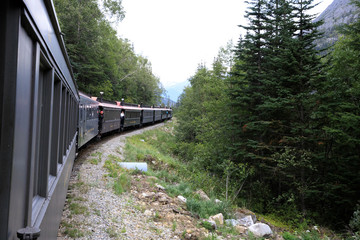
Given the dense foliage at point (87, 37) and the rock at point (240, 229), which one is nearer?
the rock at point (240, 229)

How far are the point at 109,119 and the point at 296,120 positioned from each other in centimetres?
1279

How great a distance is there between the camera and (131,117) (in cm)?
2852

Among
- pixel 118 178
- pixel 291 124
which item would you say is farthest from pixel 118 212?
pixel 291 124

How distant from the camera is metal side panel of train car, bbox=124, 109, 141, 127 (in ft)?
→ 87.0

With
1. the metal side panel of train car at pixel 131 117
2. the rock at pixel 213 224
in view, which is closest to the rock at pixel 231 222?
the rock at pixel 213 224

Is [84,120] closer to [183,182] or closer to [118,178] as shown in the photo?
[118,178]

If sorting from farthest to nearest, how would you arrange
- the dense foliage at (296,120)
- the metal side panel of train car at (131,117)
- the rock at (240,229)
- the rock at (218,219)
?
the metal side panel of train car at (131,117) < the dense foliage at (296,120) < the rock at (218,219) < the rock at (240,229)

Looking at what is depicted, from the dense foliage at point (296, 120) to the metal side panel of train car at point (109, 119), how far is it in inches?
270

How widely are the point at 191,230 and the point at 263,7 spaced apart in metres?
15.6

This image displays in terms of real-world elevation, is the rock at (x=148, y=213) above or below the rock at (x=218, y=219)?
above

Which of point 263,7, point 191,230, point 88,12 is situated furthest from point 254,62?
point 88,12

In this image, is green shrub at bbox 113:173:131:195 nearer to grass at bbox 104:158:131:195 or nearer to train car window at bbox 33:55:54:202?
grass at bbox 104:158:131:195

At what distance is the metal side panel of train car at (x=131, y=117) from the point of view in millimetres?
26514

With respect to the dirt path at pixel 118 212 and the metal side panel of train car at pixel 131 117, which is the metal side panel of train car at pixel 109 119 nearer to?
the metal side panel of train car at pixel 131 117
